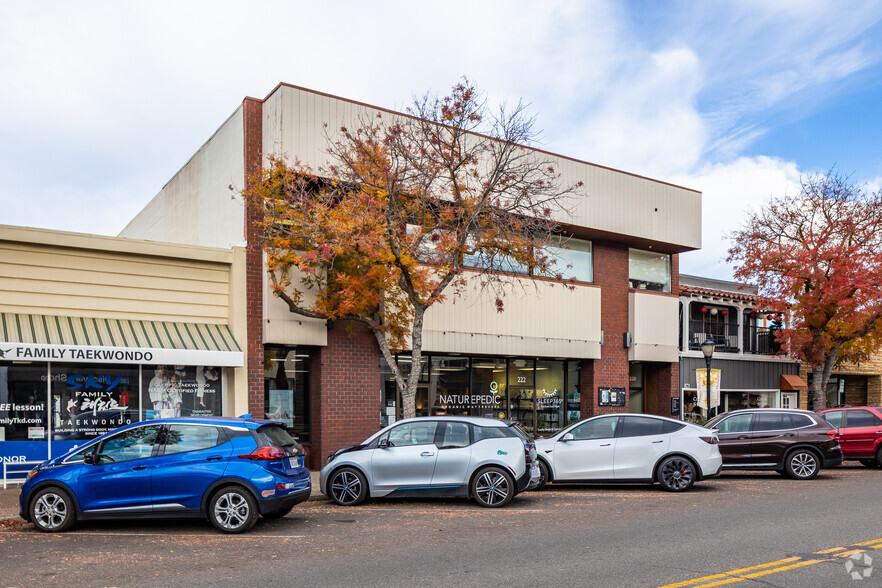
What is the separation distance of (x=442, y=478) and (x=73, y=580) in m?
6.24

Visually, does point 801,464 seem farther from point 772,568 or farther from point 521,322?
point 772,568

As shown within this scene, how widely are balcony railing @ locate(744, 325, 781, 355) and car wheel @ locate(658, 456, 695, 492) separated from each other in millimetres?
17411

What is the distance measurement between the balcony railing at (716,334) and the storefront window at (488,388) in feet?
30.0

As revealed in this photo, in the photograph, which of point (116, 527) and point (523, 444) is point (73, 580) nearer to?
point (116, 527)

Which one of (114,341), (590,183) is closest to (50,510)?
(114,341)

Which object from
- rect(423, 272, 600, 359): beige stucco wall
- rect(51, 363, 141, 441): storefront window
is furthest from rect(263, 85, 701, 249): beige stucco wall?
rect(51, 363, 141, 441): storefront window

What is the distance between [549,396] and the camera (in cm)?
2431

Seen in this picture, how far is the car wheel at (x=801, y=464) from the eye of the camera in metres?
17.5

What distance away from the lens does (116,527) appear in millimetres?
11461

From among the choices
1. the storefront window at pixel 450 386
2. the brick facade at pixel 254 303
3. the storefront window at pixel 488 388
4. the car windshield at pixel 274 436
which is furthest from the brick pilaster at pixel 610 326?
the car windshield at pixel 274 436

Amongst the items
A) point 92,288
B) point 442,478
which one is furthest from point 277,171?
point 442,478

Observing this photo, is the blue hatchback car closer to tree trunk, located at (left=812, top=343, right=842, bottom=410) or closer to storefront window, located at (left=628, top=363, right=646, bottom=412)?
storefront window, located at (left=628, top=363, right=646, bottom=412)

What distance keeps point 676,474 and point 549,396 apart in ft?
30.5

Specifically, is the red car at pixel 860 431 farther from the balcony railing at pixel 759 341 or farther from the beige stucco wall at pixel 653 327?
the balcony railing at pixel 759 341
